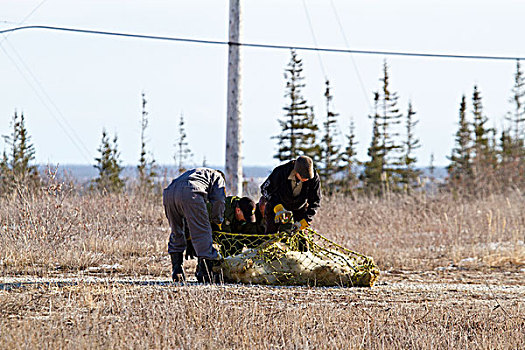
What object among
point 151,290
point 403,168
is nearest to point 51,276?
point 151,290

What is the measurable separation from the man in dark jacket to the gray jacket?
37.9 inches

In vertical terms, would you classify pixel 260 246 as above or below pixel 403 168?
below

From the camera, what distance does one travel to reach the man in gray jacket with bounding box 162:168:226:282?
31.0 feet

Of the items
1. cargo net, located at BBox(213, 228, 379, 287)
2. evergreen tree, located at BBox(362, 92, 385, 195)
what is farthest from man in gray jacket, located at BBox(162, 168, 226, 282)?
evergreen tree, located at BBox(362, 92, 385, 195)

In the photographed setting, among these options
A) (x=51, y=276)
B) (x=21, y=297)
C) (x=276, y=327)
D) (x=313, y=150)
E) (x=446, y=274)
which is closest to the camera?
(x=276, y=327)

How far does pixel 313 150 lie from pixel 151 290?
39.1m

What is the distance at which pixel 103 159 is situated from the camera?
47.9 m

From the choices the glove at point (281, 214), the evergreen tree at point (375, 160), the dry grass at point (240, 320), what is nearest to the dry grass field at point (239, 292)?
the dry grass at point (240, 320)

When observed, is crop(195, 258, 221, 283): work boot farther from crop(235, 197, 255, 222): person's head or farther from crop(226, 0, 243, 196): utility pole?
crop(226, 0, 243, 196): utility pole

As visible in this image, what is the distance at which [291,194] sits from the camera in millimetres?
10586

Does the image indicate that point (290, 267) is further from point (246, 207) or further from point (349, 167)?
point (349, 167)

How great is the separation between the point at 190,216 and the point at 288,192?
179 cm

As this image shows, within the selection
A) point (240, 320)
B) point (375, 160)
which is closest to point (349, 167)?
point (375, 160)

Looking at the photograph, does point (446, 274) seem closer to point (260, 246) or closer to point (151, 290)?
point (260, 246)
